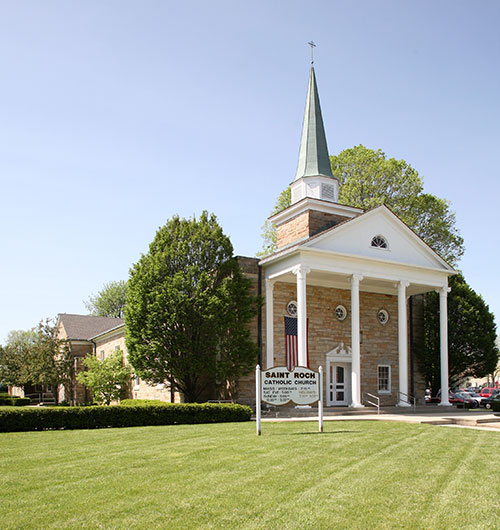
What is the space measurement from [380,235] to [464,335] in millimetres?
11088

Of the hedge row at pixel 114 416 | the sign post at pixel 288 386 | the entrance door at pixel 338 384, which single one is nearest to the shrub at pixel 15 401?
the entrance door at pixel 338 384

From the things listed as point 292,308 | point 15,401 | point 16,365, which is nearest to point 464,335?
point 292,308

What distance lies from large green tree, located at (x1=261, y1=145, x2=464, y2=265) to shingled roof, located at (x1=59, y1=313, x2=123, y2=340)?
21.2 m

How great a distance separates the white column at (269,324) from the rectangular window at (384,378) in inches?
289

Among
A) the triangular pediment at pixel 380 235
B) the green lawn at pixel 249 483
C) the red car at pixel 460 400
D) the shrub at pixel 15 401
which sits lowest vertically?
the shrub at pixel 15 401

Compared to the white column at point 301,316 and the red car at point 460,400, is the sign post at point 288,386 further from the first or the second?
the red car at point 460,400

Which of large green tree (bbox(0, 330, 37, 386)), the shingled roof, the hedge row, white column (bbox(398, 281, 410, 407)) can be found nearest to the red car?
white column (bbox(398, 281, 410, 407))

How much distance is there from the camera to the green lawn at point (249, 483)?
6887mm

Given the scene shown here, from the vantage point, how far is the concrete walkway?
810 inches

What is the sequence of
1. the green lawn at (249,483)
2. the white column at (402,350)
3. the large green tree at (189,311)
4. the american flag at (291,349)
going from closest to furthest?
the green lawn at (249,483) → the large green tree at (189,311) → the american flag at (291,349) → the white column at (402,350)

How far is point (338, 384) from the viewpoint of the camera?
28.0 meters

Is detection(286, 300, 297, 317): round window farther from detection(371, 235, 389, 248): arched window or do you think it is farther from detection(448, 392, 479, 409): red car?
detection(448, 392, 479, 409): red car

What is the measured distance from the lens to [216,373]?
23484 mm

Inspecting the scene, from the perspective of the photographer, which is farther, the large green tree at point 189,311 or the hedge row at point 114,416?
the large green tree at point 189,311
